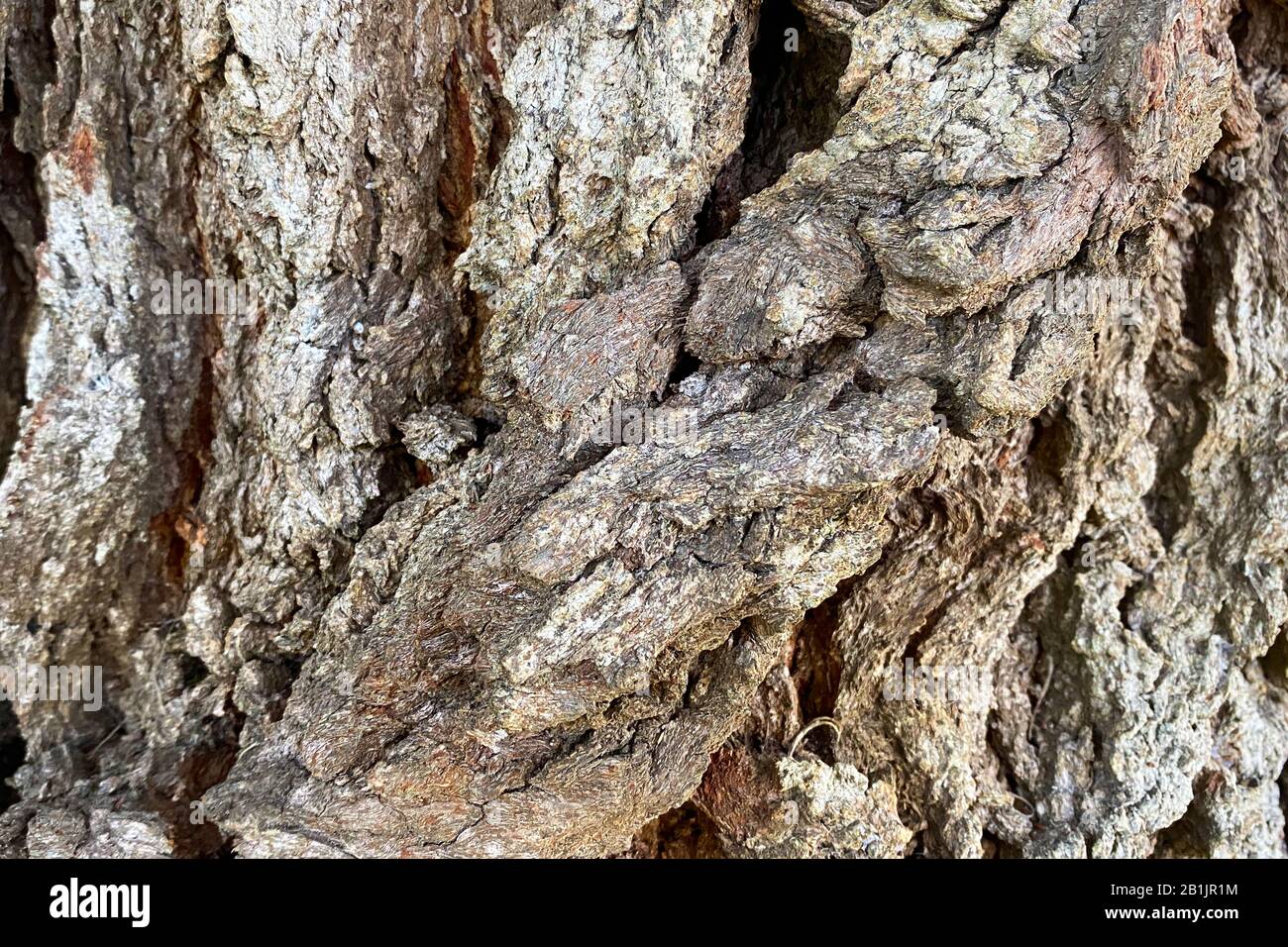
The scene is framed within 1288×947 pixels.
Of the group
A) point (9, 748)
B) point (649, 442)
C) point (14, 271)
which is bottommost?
point (9, 748)

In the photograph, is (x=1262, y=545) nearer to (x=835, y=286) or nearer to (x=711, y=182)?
(x=835, y=286)

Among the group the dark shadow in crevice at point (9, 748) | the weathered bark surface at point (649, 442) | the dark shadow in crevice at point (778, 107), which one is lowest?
the dark shadow in crevice at point (9, 748)

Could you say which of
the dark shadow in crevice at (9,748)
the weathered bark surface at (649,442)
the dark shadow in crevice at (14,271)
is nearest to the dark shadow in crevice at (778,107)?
the weathered bark surface at (649,442)

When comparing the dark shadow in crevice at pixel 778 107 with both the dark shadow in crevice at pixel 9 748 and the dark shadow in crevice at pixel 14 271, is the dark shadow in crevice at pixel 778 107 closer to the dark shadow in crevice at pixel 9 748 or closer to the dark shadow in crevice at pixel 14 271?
the dark shadow in crevice at pixel 14 271

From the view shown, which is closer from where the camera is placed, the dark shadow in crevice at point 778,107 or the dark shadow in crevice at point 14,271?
the dark shadow in crevice at point 778,107

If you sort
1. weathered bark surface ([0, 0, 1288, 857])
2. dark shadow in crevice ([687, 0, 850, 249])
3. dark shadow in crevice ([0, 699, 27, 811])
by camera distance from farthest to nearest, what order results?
dark shadow in crevice ([0, 699, 27, 811]), dark shadow in crevice ([687, 0, 850, 249]), weathered bark surface ([0, 0, 1288, 857])

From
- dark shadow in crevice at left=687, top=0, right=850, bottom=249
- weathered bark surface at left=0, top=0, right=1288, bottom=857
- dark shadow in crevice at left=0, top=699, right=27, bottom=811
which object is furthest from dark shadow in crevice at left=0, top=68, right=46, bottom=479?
dark shadow in crevice at left=687, top=0, right=850, bottom=249

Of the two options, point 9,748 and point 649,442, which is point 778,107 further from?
point 9,748

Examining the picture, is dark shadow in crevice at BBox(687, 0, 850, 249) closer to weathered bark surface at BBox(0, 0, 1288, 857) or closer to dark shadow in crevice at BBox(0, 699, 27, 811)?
weathered bark surface at BBox(0, 0, 1288, 857)

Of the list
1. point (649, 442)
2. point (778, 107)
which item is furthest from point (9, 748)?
point (778, 107)
